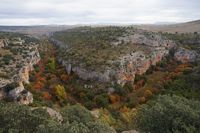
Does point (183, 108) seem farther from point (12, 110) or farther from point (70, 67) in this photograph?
point (70, 67)

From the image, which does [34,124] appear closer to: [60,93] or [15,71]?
[60,93]

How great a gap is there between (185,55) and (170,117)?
61198 millimetres

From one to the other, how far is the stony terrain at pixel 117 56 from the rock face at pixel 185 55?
10.5 feet

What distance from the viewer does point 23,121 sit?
32.7 metres

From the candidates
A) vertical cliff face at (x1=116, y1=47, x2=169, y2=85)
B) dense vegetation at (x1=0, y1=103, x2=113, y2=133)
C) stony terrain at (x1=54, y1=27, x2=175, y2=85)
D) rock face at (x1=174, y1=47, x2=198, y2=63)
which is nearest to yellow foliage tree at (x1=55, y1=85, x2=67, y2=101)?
stony terrain at (x1=54, y1=27, x2=175, y2=85)

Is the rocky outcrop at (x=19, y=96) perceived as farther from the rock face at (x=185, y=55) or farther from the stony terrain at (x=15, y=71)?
the rock face at (x=185, y=55)

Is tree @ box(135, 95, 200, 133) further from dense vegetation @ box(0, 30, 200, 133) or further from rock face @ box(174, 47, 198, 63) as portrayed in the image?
rock face @ box(174, 47, 198, 63)

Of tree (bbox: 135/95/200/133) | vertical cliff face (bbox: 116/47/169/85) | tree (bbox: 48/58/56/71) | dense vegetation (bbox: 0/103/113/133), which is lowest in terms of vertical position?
tree (bbox: 48/58/56/71)

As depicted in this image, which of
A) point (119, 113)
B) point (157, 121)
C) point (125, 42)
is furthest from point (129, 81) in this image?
point (157, 121)

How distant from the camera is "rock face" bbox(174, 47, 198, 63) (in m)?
93.2

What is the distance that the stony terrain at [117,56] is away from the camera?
79938 millimetres

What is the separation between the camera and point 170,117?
1439 inches

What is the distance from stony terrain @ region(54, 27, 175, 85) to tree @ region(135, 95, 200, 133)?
124ft

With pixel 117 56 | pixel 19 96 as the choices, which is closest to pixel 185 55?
pixel 117 56
